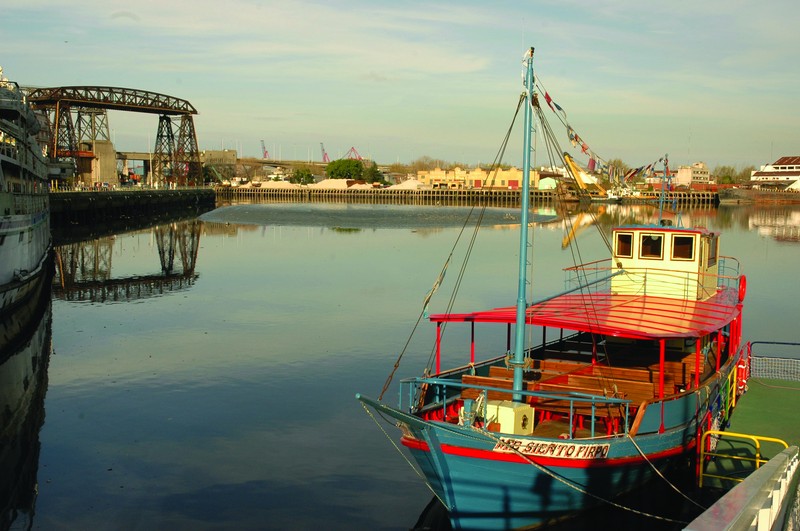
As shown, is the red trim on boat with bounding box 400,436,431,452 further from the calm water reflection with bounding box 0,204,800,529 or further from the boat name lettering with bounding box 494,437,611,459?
the calm water reflection with bounding box 0,204,800,529

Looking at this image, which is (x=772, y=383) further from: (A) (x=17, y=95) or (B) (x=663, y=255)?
(A) (x=17, y=95)

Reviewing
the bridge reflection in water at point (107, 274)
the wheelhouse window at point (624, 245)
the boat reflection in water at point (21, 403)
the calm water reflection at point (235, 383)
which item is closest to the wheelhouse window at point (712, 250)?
the wheelhouse window at point (624, 245)

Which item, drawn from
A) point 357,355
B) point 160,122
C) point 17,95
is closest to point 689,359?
point 357,355

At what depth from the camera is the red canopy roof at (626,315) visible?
1522 cm

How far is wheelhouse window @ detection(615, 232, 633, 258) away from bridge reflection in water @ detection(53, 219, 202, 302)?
25743 mm

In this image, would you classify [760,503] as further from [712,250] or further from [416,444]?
[712,250]

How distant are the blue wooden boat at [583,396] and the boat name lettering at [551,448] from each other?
0.8 inches

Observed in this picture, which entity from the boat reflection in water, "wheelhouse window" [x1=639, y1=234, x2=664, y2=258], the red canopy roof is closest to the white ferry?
the boat reflection in water

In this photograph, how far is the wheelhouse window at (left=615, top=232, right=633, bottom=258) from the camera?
69.4ft

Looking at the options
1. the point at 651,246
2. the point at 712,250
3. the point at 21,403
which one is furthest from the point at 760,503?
the point at 21,403

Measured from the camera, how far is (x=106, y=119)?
14438 centimetres

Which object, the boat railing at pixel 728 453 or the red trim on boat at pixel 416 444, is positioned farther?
the boat railing at pixel 728 453

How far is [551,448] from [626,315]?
5496mm

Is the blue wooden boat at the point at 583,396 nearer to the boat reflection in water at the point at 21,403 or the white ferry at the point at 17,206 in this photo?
the boat reflection in water at the point at 21,403
